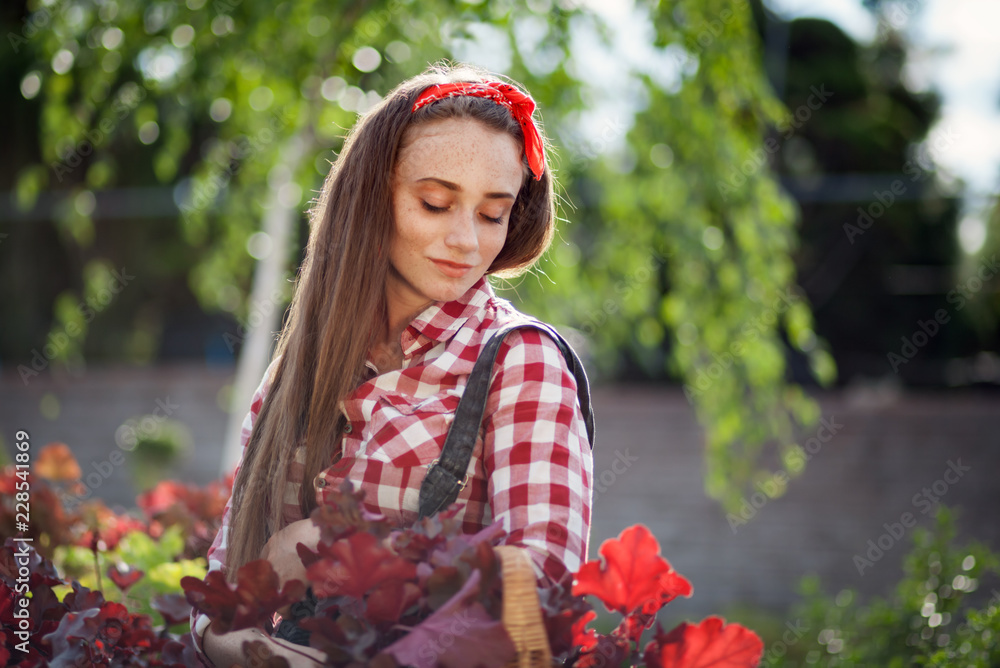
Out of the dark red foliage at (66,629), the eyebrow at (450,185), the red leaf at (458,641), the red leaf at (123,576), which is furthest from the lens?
the red leaf at (123,576)

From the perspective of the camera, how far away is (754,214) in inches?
129

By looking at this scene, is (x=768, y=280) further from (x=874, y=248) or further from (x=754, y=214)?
(x=874, y=248)

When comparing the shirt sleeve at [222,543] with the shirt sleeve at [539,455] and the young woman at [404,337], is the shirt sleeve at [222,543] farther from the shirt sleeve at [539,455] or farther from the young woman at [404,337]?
the shirt sleeve at [539,455]

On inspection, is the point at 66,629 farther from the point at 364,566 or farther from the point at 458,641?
the point at 458,641

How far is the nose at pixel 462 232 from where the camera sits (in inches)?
46.4

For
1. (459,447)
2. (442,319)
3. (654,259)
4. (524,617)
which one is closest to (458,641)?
(524,617)

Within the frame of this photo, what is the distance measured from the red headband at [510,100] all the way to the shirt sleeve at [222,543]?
482 mm

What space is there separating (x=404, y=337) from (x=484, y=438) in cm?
22

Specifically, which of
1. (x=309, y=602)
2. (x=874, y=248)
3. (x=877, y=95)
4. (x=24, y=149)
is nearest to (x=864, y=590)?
(x=874, y=248)

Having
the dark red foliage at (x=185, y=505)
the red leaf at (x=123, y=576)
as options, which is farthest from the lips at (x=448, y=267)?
the dark red foliage at (x=185, y=505)

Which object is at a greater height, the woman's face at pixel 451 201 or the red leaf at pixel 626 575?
the woman's face at pixel 451 201

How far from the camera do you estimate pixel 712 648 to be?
2.91 ft

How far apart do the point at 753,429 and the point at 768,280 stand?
607 mm

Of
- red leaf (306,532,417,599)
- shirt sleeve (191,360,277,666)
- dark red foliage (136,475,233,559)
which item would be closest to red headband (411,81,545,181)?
shirt sleeve (191,360,277,666)
